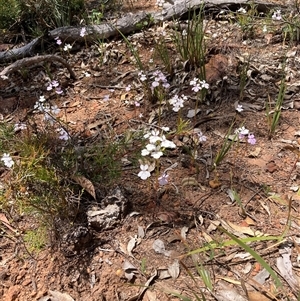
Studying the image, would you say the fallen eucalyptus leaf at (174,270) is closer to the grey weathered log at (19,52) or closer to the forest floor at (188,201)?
the forest floor at (188,201)

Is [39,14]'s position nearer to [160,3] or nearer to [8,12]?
[8,12]

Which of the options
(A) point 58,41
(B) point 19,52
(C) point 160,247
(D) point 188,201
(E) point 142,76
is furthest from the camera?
(B) point 19,52

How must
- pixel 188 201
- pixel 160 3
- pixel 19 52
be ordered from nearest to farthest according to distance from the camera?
pixel 188 201
pixel 19 52
pixel 160 3

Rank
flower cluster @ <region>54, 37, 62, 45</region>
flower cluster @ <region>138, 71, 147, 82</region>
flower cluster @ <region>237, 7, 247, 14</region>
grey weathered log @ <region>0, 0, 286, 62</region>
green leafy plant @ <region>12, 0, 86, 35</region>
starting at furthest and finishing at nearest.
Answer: green leafy plant @ <region>12, 0, 86, 35</region> → grey weathered log @ <region>0, 0, 286, 62</region> → flower cluster @ <region>237, 7, 247, 14</region> → flower cluster @ <region>54, 37, 62, 45</region> → flower cluster @ <region>138, 71, 147, 82</region>

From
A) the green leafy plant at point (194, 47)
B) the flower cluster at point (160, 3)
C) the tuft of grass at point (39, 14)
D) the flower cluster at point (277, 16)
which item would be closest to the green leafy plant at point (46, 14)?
the tuft of grass at point (39, 14)

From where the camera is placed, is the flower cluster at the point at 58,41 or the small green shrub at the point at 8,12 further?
the small green shrub at the point at 8,12

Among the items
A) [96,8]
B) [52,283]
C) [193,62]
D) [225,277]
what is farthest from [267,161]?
[96,8]

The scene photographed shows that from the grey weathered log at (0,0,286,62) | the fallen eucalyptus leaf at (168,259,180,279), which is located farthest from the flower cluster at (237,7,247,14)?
the fallen eucalyptus leaf at (168,259,180,279)

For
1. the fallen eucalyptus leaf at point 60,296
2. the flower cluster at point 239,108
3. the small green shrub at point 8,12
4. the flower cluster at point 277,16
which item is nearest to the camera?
the fallen eucalyptus leaf at point 60,296

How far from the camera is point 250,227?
2.22 m

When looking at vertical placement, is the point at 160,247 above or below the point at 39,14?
below

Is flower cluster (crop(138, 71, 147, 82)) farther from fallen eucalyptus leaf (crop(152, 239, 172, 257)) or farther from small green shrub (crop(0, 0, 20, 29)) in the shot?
small green shrub (crop(0, 0, 20, 29))

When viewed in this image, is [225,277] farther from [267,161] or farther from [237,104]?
[237,104]

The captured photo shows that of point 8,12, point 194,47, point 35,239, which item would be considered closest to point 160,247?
point 35,239
